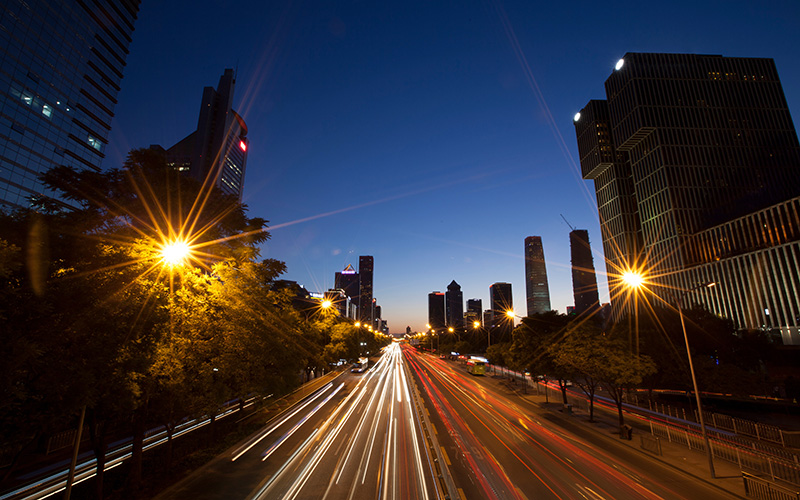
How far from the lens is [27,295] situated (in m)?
7.52

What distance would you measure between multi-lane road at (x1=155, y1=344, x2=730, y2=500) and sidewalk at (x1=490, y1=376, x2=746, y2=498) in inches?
26.4

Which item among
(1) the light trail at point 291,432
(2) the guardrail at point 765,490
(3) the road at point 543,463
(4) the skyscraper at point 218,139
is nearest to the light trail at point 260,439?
(1) the light trail at point 291,432

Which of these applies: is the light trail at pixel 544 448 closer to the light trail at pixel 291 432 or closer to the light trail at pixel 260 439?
the light trail at pixel 291 432

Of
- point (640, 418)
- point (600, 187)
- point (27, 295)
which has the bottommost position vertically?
point (640, 418)

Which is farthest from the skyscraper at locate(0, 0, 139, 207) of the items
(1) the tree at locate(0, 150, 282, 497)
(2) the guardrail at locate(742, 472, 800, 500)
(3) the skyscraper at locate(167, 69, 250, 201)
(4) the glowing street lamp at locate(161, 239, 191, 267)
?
(2) the guardrail at locate(742, 472, 800, 500)

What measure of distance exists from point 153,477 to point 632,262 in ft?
450

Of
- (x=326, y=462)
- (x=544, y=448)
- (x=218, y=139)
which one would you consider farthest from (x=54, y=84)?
(x=544, y=448)

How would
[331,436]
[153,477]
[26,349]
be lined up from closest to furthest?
[26,349] < [153,477] < [331,436]

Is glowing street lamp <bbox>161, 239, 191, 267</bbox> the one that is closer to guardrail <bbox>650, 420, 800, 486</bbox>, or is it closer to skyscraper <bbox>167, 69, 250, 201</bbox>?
guardrail <bbox>650, 420, 800, 486</bbox>

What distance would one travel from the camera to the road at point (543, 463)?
45.1 feet

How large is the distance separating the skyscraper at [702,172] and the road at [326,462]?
88328 millimetres

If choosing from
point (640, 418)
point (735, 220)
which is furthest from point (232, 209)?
point (735, 220)

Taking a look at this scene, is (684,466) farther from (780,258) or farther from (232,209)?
(780,258)

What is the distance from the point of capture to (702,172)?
9862cm
